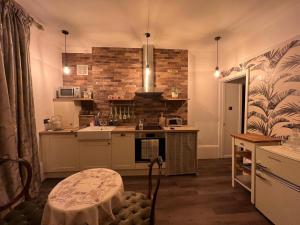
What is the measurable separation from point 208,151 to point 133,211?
3.12m

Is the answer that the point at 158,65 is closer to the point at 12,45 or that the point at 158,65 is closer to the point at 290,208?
the point at 12,45

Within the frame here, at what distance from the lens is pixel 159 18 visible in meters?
2.40

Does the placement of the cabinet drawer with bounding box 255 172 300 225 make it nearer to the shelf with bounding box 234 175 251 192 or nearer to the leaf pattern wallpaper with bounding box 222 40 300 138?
the shelf with bounding box 234 175 251 192

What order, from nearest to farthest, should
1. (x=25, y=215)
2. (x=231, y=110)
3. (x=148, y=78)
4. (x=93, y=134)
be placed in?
(x=25, y=215)
(x=93, y=134)
(x=148, y=78)
(x=231, y=110)

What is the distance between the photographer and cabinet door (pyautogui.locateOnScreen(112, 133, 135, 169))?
3035 millimetres

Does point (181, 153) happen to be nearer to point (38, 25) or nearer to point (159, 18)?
point (159, 18)

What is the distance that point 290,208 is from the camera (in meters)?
1.60

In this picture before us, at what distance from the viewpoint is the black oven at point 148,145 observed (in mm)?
3045

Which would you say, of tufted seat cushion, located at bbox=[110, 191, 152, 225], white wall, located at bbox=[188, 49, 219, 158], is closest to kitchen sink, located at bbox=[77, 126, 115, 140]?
tufted seat cushion, located at bbox=[110, 191, 152, 225]

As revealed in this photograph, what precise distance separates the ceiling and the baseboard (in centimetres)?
252

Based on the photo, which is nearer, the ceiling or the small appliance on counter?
the ceiling

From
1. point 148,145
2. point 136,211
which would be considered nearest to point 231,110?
point 148,145

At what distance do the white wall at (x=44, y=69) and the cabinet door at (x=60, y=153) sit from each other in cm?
33

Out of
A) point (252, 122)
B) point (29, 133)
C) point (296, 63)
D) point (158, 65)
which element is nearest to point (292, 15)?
point (296, 63)
